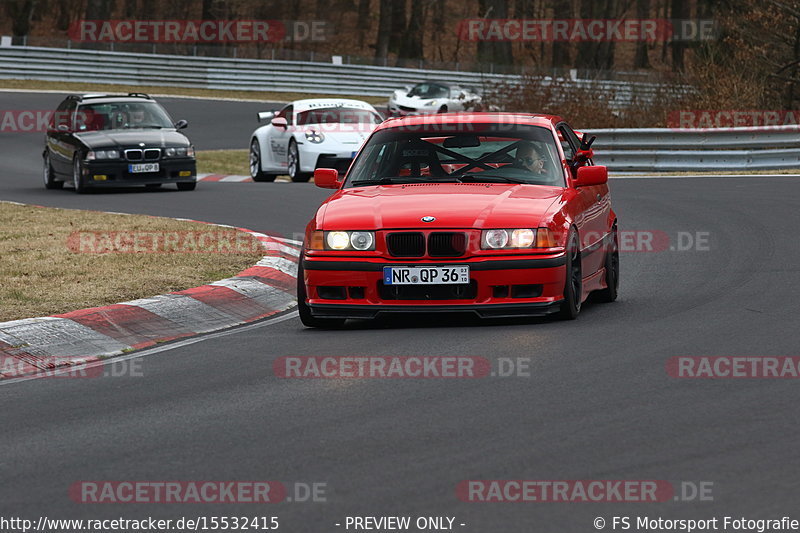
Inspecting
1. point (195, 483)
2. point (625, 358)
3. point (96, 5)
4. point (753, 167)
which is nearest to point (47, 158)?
point (753, 167)

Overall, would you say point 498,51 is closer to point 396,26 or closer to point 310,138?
point 396,26

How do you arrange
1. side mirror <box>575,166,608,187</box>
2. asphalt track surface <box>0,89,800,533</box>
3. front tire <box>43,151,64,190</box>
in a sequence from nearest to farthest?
asphalt track surface <box>0,89,800,533</box>, side mirror <box>575,166,608,187</box>, front tire <box>43,151,64,190</box>

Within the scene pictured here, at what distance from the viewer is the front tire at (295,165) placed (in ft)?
83.6

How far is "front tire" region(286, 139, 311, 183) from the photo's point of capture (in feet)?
83.6

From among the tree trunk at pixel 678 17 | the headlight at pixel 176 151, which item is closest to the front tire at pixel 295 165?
the headlight at pixel 176 151

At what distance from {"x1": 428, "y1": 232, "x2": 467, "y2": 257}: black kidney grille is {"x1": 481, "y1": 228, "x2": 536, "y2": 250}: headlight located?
135mm

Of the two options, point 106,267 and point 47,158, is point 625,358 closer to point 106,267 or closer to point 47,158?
point 106,267

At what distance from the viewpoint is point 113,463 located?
5871 millimetres

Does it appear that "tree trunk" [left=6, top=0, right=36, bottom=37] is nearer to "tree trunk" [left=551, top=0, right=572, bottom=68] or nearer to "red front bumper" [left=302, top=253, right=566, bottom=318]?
"tree trunk" [left=551, top=0, right=572, bottom=68]

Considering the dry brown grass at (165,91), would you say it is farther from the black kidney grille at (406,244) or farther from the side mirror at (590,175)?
the black kidney grille at (406,244)

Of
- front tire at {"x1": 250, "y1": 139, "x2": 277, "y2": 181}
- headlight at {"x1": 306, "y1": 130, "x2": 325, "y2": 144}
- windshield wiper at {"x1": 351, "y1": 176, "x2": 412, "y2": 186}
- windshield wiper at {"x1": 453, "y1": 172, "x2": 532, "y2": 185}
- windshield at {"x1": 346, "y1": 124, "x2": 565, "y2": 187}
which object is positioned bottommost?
front tire at {"x1": 250, "y1": 139, "x2": 277, "y2": 181}

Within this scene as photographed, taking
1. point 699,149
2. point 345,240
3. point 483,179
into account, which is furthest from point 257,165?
point 345,240

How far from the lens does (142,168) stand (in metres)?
22.6

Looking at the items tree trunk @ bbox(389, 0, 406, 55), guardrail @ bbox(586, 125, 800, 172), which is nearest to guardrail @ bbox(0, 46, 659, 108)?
tree trunk @ bbox(389, 0, 406, 55)
